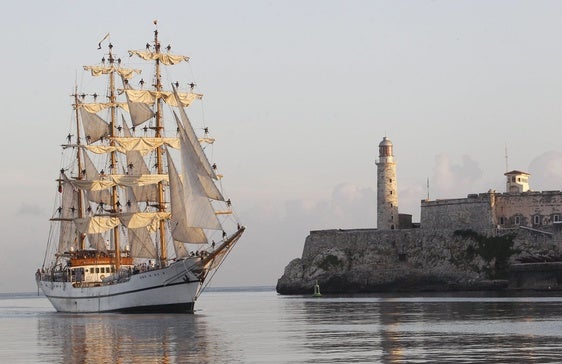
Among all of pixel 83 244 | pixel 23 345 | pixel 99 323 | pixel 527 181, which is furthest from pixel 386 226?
pixel 23 345

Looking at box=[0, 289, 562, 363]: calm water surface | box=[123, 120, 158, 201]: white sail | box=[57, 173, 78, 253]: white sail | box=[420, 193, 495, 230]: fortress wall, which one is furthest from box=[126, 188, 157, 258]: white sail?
box=[420, 193, 495, 230]: fortress wall

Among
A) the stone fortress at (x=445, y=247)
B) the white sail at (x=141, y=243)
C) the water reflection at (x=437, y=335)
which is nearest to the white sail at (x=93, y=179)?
the white sail at (x=141, y=243)

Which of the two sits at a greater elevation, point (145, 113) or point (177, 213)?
point (145, 113)

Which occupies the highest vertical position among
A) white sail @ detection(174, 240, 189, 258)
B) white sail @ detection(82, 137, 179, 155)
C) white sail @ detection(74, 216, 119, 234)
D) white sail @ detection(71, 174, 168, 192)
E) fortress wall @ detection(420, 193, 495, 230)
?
white sail @ detection(82, 137, 179, 155)

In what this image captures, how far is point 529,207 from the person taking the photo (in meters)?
111

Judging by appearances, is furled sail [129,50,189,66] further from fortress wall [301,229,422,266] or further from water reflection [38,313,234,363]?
fortress wall [301,229,422,266]

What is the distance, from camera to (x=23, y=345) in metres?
44.6

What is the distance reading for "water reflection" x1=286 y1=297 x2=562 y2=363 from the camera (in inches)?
1336

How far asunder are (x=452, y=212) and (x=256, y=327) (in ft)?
207

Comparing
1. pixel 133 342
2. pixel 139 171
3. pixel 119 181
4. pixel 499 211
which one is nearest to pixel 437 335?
pixel 133 342

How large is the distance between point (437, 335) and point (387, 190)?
7541cm

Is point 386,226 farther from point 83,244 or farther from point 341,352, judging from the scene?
point 341,352

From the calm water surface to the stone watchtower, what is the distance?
174 feet

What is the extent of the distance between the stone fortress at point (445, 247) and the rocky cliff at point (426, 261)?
10 centimetres
